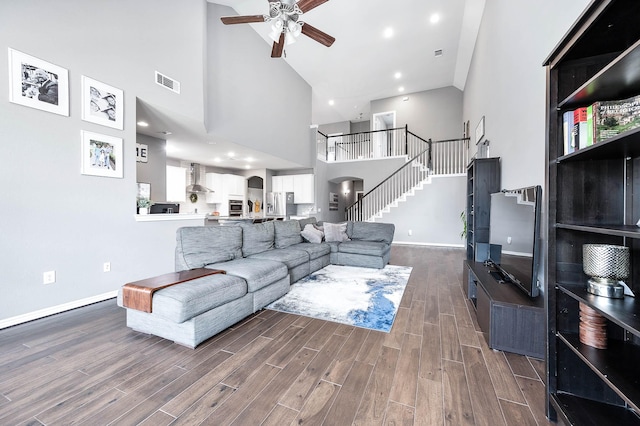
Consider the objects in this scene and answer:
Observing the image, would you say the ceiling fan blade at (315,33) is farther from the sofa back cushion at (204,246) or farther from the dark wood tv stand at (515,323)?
the dark wood tv stand at (515,323)

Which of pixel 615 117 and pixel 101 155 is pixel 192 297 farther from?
pixel 615 117

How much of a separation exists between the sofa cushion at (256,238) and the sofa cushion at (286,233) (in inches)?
5.3

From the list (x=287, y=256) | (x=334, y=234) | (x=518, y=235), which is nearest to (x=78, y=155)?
(x=287, y=256)

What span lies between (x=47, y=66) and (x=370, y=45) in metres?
6.08

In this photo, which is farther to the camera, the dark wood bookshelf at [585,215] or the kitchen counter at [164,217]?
the kitchen counter at [164,217]

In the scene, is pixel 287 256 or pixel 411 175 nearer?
pixel 287 256

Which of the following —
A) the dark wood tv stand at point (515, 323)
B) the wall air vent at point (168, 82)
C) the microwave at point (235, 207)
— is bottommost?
the dark wood tv stand at point (515, 323)

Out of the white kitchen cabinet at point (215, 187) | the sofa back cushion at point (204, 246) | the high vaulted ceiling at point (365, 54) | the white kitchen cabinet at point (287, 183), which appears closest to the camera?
the sofa back cushion at point (204, 246)

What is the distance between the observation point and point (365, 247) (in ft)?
15.5

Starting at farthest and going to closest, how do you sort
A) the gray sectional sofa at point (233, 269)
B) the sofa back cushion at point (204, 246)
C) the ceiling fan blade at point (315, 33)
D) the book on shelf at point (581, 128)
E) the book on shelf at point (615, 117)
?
the ceiling fan blade at point (315, 33) → the sofa back cushion at point (204, 246) → the gray sectional sofa at point (233, 269) → the book on shelf at point (581, 128) → the book on shelf at point (615, 117)

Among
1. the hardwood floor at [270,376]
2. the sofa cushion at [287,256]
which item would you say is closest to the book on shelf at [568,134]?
the hardwood floor at [270,376]

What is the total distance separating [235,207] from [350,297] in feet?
21.2

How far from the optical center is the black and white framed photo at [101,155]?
3.01 metres

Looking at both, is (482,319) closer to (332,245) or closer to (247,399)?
(247,399)
